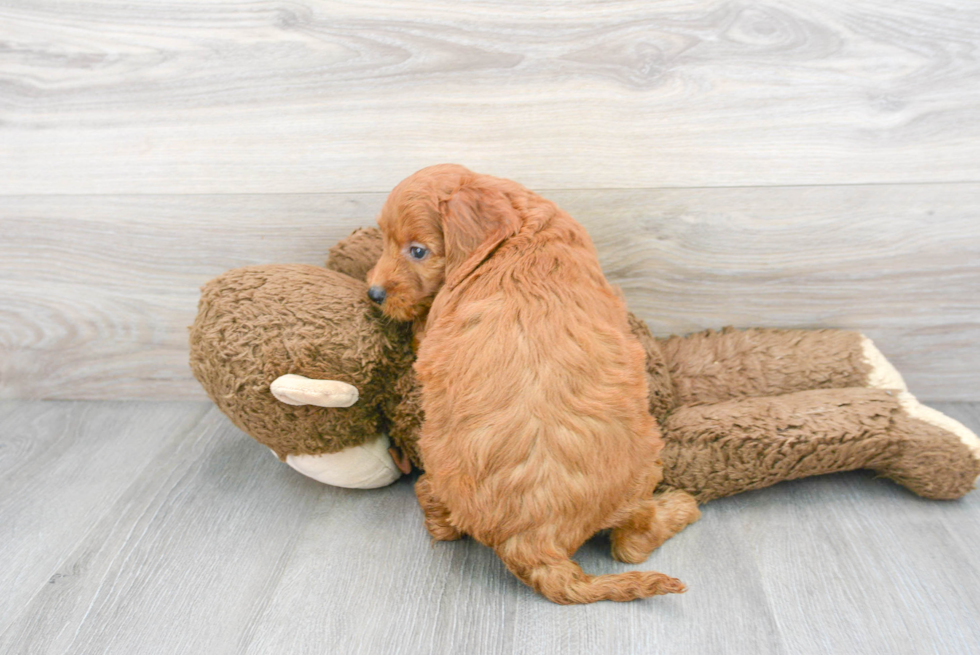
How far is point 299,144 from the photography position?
1.21m

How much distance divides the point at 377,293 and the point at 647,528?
0.52m

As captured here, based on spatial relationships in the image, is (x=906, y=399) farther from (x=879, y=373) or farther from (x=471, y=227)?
(x=471, y=227)

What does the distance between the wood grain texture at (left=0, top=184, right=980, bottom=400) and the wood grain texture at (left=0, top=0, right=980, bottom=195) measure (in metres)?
0.05

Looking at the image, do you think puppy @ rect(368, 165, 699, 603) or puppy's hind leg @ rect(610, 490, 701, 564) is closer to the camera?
puppy @ rect(368, 165, 699, 603)

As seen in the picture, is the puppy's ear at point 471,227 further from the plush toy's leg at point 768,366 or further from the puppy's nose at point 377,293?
the plush toy's leg at point 768,366

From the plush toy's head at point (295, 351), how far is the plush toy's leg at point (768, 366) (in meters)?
0.49

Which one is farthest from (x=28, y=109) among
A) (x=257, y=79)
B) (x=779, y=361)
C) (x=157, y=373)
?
(x=779, y=361)

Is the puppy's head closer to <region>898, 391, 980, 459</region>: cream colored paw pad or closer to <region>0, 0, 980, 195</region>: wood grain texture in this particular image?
<region>0, 0, 980, 195</region>: wood grain texture

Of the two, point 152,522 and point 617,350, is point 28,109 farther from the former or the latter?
point 617,350

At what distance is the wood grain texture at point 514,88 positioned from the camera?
110 cm

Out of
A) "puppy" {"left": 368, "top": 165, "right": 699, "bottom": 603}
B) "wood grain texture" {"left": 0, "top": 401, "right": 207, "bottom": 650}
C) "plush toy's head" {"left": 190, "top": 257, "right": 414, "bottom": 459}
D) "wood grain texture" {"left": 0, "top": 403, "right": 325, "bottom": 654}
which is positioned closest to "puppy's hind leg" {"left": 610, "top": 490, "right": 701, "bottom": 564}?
"puppy" {"left": 368, "top": 165, "right": 699, "bottom": 603}

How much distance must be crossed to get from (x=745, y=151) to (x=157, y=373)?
1.26 meters

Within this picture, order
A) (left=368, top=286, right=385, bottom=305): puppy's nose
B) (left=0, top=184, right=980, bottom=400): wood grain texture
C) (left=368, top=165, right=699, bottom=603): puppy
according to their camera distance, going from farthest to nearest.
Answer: (left=0, top=184, right=980, bottom=400): wood grain texture → (left=368, top=286, right=385, bottom=305): puppy's nose → (left=368, top=165, right=699, bottom=603): puppy

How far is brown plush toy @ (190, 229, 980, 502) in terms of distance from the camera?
1002 millimetres
